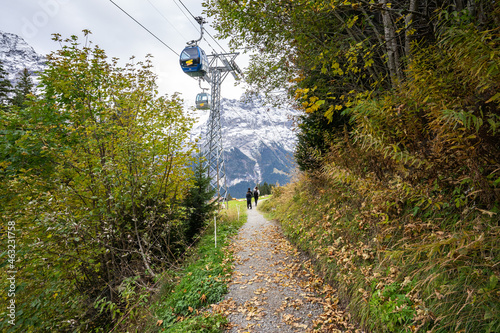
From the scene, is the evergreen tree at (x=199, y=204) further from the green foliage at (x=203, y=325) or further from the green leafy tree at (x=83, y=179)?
the green foliage at (x=203, y=325)

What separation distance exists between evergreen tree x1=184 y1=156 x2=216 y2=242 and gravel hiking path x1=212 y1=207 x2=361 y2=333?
263cm

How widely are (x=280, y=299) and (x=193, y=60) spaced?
14.7 meters

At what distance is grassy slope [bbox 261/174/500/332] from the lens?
77.9 inches

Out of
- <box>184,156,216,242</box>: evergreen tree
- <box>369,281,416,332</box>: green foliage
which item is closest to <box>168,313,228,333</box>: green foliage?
<box>369,281,416,332</box>: green foliage

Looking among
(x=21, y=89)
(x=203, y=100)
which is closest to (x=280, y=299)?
(x=203, y=100)

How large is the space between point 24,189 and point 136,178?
2.12 meters

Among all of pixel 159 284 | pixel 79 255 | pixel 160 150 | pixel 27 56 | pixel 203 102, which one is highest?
pixel 27 56

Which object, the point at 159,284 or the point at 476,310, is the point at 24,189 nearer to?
the point at 159,284

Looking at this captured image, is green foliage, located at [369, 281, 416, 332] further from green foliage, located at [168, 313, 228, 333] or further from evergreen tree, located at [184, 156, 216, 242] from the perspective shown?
evergreen tree, located at [184, 156, 216, 242]

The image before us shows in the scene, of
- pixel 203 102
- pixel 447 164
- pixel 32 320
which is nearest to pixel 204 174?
pixel 32 320

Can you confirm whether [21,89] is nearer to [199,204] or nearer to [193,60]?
[193,60]

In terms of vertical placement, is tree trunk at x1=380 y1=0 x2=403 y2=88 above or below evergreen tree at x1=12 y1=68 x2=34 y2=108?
below

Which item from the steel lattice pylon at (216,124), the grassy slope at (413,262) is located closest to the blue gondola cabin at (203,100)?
the steel lattice pylon at (216,124)

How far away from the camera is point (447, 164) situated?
106 inches
